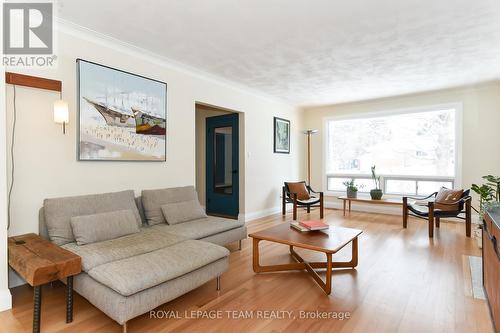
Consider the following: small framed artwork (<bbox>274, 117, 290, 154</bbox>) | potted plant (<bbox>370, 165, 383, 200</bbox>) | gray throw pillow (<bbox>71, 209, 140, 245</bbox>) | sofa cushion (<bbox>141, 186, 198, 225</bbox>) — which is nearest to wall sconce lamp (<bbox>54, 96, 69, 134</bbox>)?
gray throw pillow (<bbox>71, 209, 140, 245</bbox>)

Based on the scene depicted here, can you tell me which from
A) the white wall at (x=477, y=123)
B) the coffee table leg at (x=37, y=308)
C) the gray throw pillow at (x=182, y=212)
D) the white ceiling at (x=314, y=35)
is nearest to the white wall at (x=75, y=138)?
the white ceiling at (x=314, y=35)

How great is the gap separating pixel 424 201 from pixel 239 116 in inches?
151

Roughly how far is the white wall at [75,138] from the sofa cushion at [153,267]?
0.99 m

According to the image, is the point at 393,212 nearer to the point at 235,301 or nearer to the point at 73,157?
the point at 235,301

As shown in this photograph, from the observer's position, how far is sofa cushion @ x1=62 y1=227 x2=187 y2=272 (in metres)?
2.12

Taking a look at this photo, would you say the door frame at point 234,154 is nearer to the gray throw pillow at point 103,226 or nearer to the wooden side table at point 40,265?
the gray throw pillow at point 103,226

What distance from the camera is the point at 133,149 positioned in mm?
3357

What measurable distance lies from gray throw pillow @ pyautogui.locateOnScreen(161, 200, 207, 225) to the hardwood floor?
2.27 feet

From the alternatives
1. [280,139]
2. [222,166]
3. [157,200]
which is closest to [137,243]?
[157,200]

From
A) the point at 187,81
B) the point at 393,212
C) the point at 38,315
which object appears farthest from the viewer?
the point at 393,212

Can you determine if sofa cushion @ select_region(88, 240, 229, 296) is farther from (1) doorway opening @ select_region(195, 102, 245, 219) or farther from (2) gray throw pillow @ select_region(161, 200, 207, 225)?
(1) doorway opening @ select_region(195, 102, 245, 219)

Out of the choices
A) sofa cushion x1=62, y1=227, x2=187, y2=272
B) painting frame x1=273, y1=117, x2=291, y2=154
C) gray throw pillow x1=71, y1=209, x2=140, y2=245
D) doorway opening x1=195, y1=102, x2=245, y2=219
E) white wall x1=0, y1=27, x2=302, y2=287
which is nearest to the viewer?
sofa cushion x1=62, y1=227, x2=187, y2=272

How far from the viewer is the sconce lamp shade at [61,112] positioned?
265 centimetres

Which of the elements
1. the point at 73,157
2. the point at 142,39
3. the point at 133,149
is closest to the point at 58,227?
the point at 73,157
